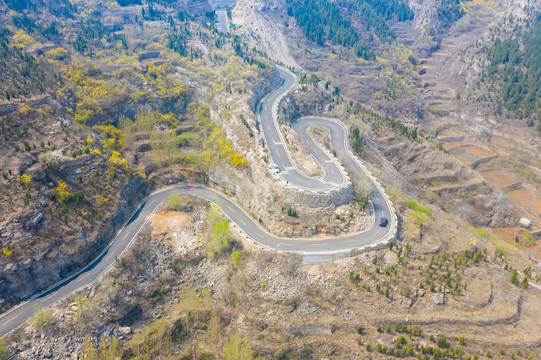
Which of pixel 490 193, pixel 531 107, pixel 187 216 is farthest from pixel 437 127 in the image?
pixel 187 216

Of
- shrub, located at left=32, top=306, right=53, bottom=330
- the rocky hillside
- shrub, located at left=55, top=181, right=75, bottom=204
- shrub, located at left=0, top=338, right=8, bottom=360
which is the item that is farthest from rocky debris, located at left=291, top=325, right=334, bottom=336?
shrub, located at left=55, top=181, right=75, bottom=204

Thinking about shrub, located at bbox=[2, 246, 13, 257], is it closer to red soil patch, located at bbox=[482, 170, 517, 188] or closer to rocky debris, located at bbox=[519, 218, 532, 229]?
rocky debris, located at bbox=[519, 218, 532, 229]

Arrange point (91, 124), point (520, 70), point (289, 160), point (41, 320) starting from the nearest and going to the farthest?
point (41, 320)
point (289, 160)
point (91, 124)
point (520, 70)

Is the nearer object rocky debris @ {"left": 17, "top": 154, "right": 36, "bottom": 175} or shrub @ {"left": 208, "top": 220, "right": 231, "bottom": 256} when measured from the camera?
rocky debris @ {"left": 17, "top": 154, "right": 36, "bottom": 175}

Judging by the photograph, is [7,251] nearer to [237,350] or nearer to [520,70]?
[237,350]

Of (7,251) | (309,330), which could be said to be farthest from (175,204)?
(309,330)

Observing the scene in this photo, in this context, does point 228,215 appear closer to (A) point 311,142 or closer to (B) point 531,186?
(A) point 311,142

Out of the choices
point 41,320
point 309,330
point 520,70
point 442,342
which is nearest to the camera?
point 442,342

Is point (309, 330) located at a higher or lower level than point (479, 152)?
lower

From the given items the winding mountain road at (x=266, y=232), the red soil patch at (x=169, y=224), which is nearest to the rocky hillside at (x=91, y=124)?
the winding mountain road at (x=266, y=232)
